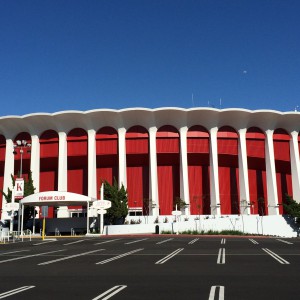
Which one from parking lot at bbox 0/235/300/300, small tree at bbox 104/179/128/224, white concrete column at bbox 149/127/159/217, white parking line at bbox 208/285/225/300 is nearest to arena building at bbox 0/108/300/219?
white concrete column at bbox 149/127/159/217

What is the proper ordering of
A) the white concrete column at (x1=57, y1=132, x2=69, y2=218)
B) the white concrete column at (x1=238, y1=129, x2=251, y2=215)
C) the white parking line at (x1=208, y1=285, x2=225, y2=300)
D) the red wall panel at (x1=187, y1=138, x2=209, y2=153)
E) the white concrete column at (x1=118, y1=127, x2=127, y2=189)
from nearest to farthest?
the white parking line at (x1=208, y1=285, x2=225, y2=300)
the white concrete column at (x1=238, y1=129, x2=251, y2=215)
the white concrete column at (x1=118, y1=127, x2=127, y2=189)
the white concrete column at (x1=57, y1=132, x2=69, y2=218)
the red wall panel at (x1=187, y1=138, x2=209, y2=153)

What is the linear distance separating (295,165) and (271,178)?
18.7 ft

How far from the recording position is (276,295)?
7.40 metres

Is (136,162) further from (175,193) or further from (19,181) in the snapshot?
(19,181)

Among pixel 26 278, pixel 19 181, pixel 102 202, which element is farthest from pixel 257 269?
pixel 102 202

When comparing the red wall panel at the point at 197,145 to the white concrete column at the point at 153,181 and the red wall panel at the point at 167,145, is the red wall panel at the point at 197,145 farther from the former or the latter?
the white concrete column at the point at 153,181

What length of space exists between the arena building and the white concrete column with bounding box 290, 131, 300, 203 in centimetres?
15

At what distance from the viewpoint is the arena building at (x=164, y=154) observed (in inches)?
2375

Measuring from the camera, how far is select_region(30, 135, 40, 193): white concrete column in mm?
60728

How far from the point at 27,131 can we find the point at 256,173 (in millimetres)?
37648

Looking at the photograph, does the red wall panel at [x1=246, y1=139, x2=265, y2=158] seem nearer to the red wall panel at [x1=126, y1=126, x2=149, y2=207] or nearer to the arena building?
the arena building

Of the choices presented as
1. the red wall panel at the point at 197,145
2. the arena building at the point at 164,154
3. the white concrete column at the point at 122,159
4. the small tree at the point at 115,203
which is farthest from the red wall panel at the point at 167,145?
the small tree at the point at 115,203

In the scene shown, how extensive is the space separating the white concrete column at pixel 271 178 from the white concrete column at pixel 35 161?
3537 cm

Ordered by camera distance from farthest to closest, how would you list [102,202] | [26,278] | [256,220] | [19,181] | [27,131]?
1. [27,131]
2. [256,220]
3. [102,202]
4. [19,181]
5. [26,278]
